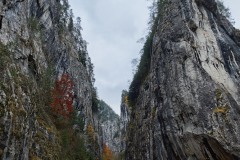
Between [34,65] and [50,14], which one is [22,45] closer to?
[34,65]

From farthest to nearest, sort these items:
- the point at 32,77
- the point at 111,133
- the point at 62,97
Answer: the point at 111,133 → the point at 62,97 → the point at 32,77

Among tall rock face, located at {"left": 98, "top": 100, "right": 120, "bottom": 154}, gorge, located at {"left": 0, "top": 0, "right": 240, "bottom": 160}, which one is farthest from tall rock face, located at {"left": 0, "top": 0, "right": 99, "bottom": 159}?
tall rock face, located at {"left": 98, "top": 100, "right": 120, "bottom": 154}

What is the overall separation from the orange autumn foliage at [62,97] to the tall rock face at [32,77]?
789 millimetres

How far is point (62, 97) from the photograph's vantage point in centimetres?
3672

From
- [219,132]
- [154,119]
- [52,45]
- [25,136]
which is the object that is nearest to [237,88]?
[219,132]

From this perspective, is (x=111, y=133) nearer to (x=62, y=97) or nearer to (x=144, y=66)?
(x=144, y=66)

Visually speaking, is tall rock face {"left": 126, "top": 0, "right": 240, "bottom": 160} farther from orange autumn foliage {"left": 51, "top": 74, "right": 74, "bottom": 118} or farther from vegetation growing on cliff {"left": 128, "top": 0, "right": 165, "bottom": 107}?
orange autumn foliage {"left": 51, "top": 74, "right": 74, "bottom": 118}

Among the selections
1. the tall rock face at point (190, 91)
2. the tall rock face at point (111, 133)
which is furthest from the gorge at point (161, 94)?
the tall rock face at point (111, 133)

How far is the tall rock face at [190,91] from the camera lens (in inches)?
940

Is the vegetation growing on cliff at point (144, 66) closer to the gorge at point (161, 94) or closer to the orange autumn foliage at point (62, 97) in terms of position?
the gorge at point (161, 94)

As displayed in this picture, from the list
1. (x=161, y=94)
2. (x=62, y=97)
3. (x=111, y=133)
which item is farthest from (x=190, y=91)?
(x=111, y=133)

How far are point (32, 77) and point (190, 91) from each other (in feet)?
45.0

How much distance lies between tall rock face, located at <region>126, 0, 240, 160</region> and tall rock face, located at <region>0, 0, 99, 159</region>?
350 inches

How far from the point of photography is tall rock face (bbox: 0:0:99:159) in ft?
55.6
